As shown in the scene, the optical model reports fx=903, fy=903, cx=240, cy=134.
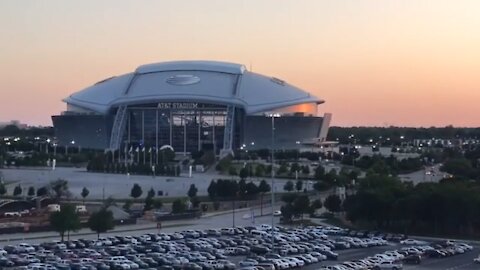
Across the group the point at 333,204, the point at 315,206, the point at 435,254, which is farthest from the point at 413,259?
the point at 315,206

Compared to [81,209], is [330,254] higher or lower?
lower

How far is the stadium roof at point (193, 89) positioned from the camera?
220 feet

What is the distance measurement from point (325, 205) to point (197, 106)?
3670 centimetres

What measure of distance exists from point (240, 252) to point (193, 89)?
45.9m

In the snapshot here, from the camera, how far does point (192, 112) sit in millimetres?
68750

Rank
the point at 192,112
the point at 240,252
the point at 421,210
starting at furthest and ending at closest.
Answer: the point at 192,112, the point at 421,210, the point at 240,252

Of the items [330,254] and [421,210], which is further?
[421,210]

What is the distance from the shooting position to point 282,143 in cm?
6869

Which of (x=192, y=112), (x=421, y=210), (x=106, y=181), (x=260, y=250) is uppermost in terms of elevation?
(x=192, y=112)

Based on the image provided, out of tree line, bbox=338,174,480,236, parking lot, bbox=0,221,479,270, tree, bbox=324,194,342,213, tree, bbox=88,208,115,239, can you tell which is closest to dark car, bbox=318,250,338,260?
parking lot, bbox=0,221,479,270

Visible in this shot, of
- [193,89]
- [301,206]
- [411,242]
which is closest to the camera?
[411,242]

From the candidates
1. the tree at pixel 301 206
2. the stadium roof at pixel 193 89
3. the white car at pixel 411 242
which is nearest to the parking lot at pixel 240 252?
the white car at pixel 411 242

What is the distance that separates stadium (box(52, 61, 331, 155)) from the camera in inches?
2643

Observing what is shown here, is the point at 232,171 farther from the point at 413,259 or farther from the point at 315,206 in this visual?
the point at 413,259
